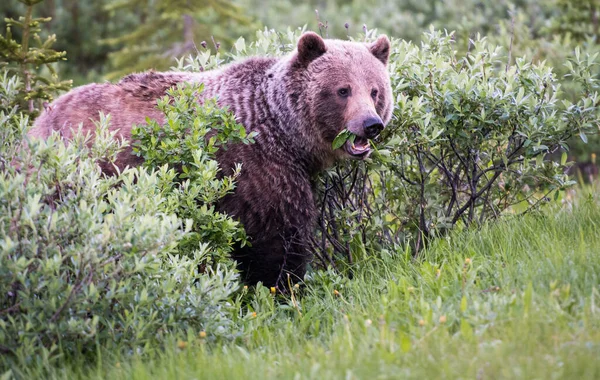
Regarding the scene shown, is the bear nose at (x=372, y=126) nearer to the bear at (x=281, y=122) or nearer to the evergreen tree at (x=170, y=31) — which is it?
the bear at (x=281, y=122)

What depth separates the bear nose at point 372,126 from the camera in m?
5.66

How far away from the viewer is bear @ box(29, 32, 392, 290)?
5953 millimetres

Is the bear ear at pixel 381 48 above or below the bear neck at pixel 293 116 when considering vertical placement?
above

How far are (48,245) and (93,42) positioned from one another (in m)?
13.3

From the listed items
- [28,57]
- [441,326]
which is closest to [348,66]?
[441,326]

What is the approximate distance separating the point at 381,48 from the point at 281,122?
105cm

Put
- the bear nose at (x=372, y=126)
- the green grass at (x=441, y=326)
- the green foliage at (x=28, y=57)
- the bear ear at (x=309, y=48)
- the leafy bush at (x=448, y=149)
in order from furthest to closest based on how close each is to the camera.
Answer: the green foliage at (x=28, y=57), the leafy bush at (x=448, y=149), the bear ear at (x=309, y=48), the bear nose at (x=372, y=126), the green grass at (x=441, y=326)

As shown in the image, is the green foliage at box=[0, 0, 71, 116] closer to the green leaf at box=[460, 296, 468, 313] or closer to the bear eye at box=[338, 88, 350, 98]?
the bear eye at box=[338, 88, 350, 98]

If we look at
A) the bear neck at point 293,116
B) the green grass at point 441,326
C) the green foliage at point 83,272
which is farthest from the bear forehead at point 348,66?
the green foliage at point 83,272

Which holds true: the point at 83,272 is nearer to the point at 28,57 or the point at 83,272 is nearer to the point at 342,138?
the point at 342,138

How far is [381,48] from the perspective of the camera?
20.4ft

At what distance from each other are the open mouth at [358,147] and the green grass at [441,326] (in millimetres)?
894

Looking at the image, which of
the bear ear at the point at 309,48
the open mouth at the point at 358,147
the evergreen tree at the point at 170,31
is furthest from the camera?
the evergreen tree at the point at 170,31

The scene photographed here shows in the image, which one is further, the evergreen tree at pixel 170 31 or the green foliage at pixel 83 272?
the evergreen tree at pixel 170 31
